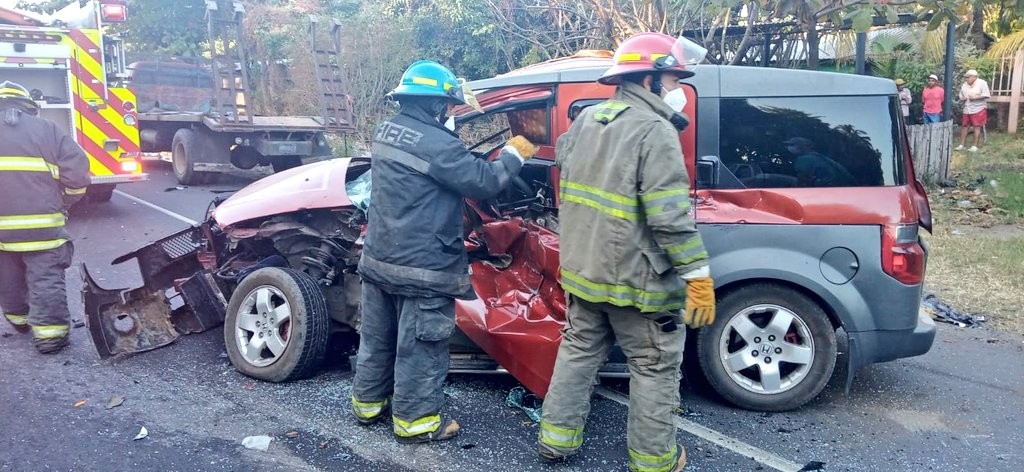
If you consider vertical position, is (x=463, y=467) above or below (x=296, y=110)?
below

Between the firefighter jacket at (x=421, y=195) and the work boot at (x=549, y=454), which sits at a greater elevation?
the firefighter jacket at (x=421, y=195)

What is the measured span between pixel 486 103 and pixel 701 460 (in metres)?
2.27

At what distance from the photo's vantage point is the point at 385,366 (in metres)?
4.02

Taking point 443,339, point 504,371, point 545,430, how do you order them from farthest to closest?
1. point 504,371
2. point 443,339
3. point 545,430

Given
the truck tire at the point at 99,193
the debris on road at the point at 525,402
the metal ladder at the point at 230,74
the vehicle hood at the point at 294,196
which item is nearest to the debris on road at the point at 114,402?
the vehicle hood at the point at 294,196

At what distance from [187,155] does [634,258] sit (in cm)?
978

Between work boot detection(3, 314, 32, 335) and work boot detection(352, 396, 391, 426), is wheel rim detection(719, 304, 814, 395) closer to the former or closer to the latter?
work boot detection(352, 396, 391, 426)

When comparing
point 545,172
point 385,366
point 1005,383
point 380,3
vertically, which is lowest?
point 1005,383

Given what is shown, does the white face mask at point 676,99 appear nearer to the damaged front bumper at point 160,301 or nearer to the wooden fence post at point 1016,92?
the damaged front bumper at point 160,301

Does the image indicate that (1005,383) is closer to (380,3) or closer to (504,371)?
(504,371)

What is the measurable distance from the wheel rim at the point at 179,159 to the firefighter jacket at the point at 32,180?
→ 6.88 meters

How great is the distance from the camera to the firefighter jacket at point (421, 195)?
146 inches

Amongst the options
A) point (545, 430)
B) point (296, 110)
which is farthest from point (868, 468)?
point (296, 110)

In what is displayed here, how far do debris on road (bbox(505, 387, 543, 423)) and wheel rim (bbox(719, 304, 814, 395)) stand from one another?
0.96 m
